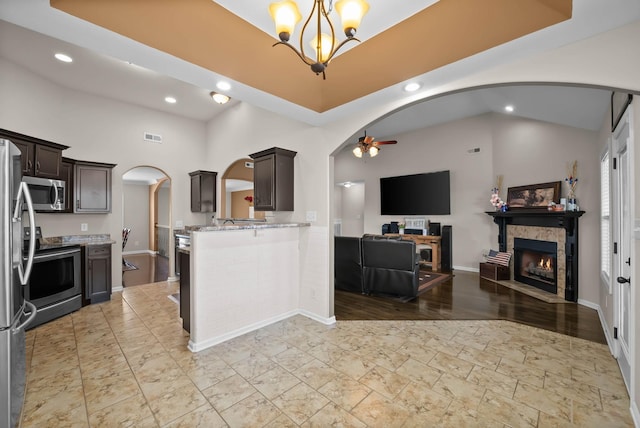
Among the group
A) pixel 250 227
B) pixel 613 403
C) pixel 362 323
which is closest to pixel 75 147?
pixel 250 227

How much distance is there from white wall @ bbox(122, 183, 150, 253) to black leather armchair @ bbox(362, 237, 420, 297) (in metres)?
9.07

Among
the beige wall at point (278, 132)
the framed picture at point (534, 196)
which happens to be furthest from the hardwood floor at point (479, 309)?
the framed picture at point (534, 196)

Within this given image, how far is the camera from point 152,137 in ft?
18.4

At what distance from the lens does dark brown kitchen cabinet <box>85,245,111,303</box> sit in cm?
422

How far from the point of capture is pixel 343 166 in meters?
9.05

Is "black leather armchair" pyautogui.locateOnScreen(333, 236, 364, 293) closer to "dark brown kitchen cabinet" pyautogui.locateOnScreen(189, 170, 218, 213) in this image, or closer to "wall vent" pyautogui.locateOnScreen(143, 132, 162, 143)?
"dark brown kitchen cabinet" pyautogui.locateOnScreen(189, 170, 218, 213)

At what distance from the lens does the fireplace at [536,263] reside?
4.64 m

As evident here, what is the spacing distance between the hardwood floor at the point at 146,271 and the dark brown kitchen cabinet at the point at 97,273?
41.0 inches

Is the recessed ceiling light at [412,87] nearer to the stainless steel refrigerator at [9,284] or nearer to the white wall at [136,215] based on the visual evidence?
the stainless steel refrigerator at [9,284]

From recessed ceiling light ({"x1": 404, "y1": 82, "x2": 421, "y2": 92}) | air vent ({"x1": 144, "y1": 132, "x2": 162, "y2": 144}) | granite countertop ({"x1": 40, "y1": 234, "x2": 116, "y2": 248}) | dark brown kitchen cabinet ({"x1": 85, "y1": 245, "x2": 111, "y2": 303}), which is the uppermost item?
air vent ({"x1": 144, "y1": 132, "x2": 162, "y2": 144})

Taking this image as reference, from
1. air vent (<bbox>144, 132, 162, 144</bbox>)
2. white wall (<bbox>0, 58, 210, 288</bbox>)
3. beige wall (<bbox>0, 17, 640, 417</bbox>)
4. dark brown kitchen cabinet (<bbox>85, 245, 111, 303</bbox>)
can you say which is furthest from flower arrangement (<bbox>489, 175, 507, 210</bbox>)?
dark brown kitchen cabinet (<bbox>85, 245, 111, 303</bbox>)

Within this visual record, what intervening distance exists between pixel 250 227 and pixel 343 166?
20.6 ft

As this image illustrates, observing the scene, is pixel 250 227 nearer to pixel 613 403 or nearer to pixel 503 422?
pixel 503 422

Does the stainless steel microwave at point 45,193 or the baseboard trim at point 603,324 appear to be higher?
the stainless steel microwave at point 45,193
